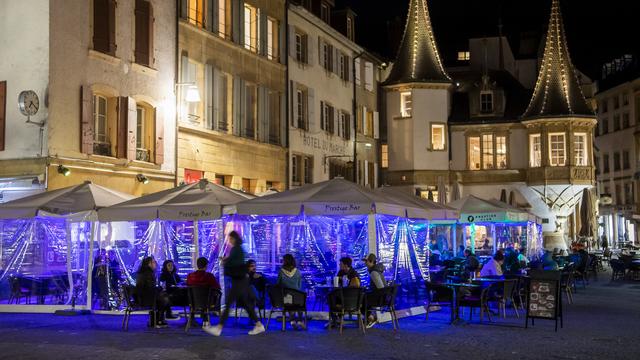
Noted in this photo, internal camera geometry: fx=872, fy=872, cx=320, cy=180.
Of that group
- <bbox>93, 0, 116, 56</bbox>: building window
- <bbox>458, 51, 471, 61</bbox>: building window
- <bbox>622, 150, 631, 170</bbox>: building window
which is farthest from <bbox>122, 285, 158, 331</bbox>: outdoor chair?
<bbox>622, 150, 631, 170</bbox>: building window

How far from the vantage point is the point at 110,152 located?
23.6 meters

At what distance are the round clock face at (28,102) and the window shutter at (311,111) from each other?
15959 millimetres

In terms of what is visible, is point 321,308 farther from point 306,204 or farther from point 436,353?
point 436,353

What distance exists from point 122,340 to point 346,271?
431 cm

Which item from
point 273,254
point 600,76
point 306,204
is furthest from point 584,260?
point 600,76

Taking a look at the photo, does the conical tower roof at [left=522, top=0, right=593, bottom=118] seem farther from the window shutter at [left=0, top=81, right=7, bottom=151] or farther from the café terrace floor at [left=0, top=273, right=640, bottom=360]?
the window shutter at [left=0, top=81, right=7, bottom=151]

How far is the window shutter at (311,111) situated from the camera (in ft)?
118

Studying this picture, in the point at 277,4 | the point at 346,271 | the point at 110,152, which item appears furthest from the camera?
the point at 277,4

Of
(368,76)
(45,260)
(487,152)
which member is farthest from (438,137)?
(45,260)

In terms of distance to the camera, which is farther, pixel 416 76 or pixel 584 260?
pixel 416 76

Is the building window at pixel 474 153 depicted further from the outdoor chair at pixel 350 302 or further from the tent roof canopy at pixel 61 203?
the outdoor chair at pixel 350 302

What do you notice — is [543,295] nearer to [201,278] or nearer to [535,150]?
[201,278]

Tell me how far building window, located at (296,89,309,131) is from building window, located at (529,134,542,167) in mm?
15785

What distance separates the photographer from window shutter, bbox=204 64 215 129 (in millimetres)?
27953
